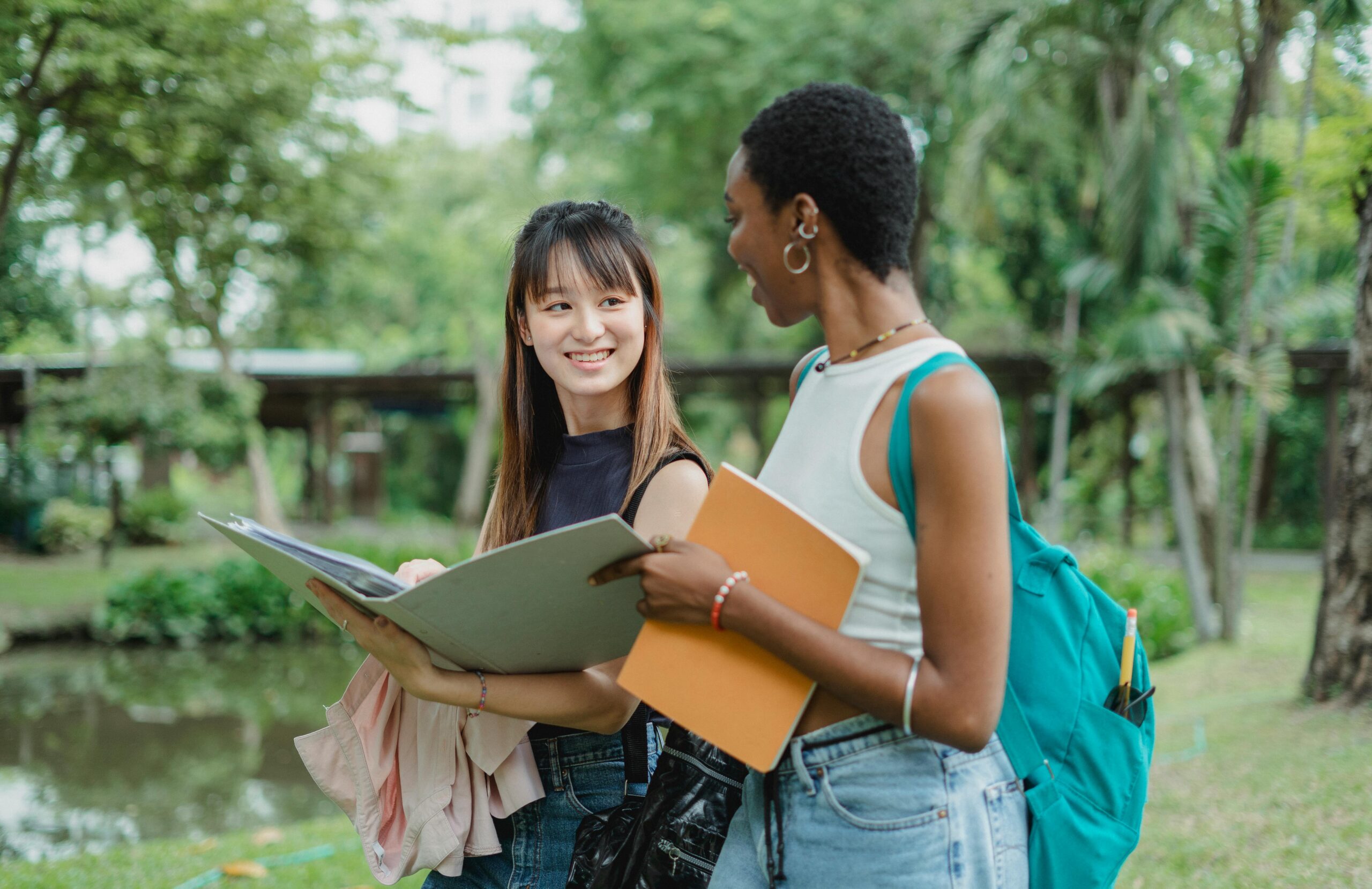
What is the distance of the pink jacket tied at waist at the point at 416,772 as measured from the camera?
1694 millimetres

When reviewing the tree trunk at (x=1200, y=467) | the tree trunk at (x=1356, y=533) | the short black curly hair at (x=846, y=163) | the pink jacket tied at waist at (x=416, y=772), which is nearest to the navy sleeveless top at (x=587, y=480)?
the pink jacket tied at waist at (x=416, y=772)

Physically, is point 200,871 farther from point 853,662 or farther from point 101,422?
point 101,422

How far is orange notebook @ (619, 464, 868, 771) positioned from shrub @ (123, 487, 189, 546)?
19.2 metres

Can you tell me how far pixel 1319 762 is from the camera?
185 inches

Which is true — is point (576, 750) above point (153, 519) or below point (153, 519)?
above

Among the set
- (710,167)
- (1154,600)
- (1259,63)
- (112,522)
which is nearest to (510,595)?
(1154,600)

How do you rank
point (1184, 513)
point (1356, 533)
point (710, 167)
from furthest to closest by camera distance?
point (710, 167) → point (1184, 513) → point (1356, 533)

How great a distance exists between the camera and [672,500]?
167 cm

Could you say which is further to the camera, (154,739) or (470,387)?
(470,387)

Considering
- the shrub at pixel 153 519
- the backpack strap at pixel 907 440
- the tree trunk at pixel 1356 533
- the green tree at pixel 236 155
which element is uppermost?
the green tree at pixel 236 155

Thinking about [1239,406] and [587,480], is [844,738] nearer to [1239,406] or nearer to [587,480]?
[587,480]

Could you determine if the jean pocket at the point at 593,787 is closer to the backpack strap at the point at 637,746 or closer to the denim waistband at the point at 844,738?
the backpack strap at the point at 637,746

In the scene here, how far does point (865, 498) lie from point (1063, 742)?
41 centimetres

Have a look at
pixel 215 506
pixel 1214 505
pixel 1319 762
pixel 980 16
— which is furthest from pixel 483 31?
pixel 215 506
